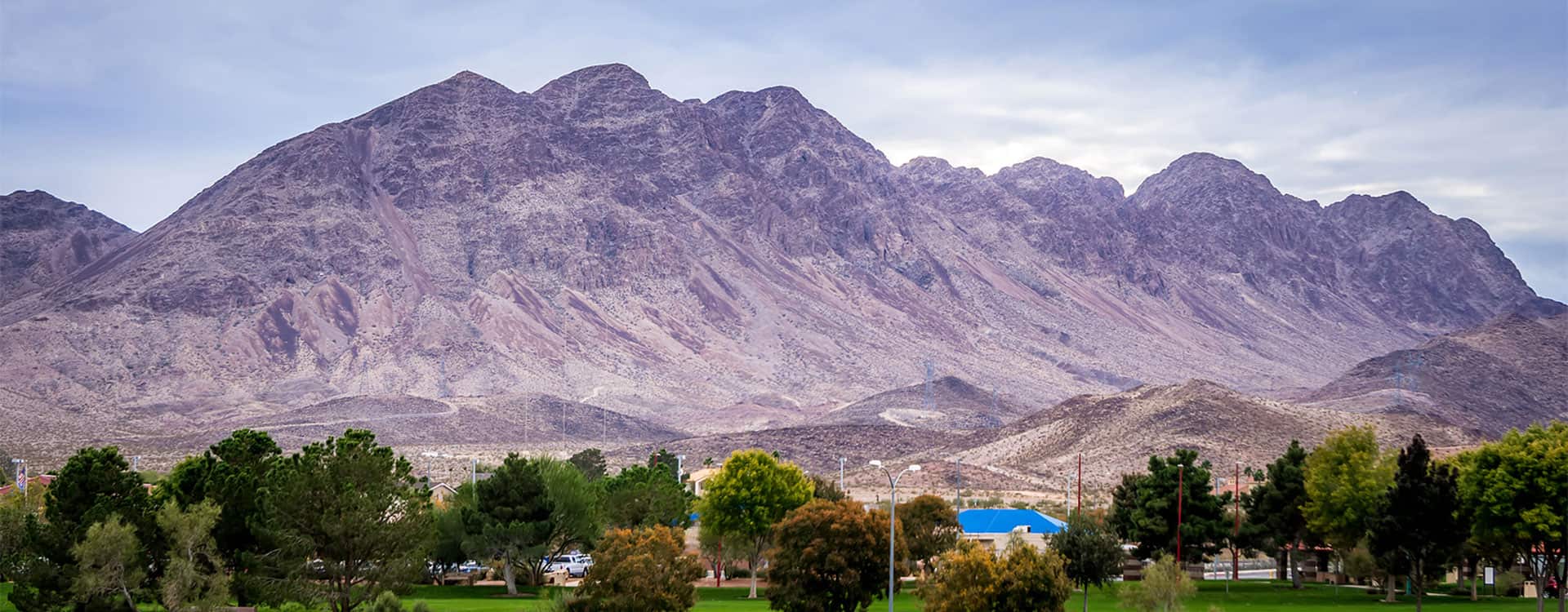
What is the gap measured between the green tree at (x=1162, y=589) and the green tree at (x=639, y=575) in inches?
568

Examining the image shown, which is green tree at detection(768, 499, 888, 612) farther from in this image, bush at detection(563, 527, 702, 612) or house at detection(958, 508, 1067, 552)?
house at detection(958, 508, 1067, 552)

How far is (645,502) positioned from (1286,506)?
1164 inches

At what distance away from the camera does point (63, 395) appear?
197500 mm

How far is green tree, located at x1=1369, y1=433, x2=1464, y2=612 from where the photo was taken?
61906 millimetres

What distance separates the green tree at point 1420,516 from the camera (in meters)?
61.9

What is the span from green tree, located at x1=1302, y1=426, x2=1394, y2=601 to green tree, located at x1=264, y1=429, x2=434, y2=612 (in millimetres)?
39232

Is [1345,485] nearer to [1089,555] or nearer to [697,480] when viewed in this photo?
[1089,555]

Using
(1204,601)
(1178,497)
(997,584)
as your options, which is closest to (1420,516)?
(1204,601)

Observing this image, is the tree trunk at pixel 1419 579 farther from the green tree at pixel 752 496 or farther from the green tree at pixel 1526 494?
the green tree at pixel 752 496

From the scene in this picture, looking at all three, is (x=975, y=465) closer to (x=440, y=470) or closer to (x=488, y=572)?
(x=440, y=470)

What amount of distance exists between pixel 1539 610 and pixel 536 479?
40.1 m

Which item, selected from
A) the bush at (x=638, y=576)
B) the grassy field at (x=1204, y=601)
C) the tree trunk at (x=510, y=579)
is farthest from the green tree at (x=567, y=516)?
the bush at (x=638, y=576)

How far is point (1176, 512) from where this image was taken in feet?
246

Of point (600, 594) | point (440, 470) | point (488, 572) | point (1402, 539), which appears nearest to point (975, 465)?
point (440, 470)
